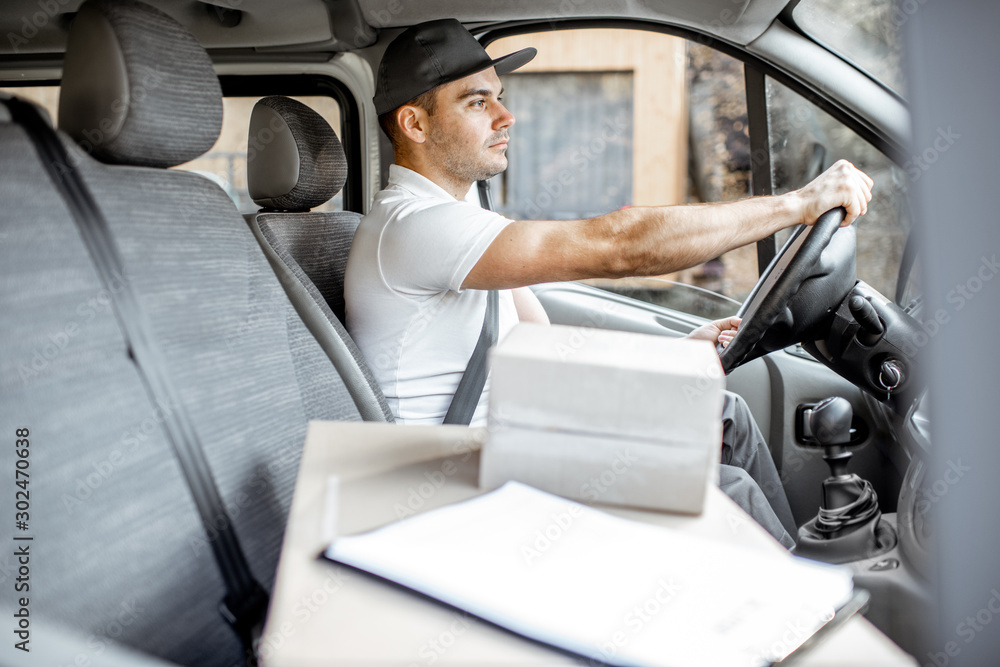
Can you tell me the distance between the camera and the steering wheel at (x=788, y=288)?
1.34m

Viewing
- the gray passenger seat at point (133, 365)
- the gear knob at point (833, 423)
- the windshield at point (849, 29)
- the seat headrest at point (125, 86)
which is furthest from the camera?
the windshield at point (849, 29)

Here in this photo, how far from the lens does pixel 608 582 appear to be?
540mm

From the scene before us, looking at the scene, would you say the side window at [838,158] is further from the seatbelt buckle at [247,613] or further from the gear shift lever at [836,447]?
the seatbelt buckle at [247,613]

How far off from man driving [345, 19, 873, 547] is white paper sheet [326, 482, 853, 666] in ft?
2.42

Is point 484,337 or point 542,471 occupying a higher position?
point 542,471

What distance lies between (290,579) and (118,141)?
0.67 m

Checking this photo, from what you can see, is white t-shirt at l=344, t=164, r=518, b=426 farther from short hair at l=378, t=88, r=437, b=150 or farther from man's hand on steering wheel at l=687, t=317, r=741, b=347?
man's hand on steering wheel at l=687, t=317, r=741, b=347

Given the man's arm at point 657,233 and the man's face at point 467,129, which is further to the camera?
the man's face at point 467,129

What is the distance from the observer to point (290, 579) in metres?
0.55

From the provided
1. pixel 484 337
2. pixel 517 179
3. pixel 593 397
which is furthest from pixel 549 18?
pixel 517 179

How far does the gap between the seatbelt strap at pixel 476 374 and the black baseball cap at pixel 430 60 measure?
21.6 inches

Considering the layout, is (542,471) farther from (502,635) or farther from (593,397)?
(502,635)

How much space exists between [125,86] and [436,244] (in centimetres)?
59

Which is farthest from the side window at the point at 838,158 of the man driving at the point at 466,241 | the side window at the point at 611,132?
the side window at the point at 611,132
